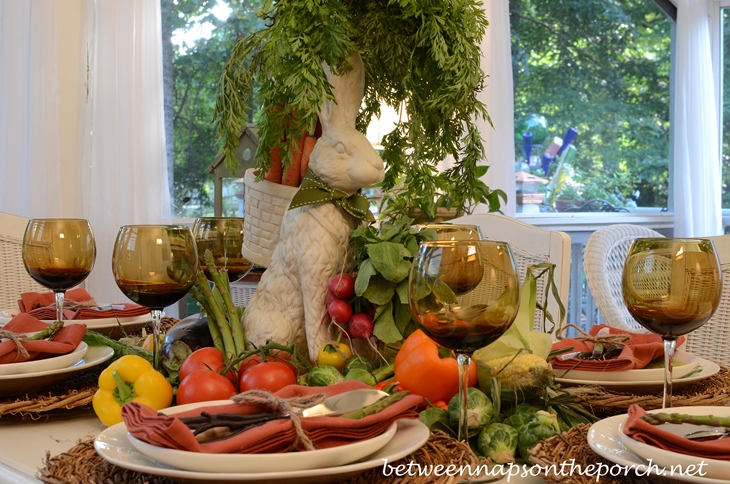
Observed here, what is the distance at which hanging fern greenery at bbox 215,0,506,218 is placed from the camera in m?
0.92

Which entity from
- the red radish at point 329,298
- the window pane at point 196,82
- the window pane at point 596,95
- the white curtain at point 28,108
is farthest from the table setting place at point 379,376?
the window pane at point 596,95

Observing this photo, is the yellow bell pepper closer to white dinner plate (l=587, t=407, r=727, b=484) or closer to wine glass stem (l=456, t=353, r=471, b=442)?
wine glass stem (l=456, t=353, r=471, b=442)

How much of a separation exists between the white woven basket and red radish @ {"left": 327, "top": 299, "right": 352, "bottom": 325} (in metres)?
0.16

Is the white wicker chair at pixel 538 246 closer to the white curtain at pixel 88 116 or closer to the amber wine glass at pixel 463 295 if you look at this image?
the amber wine glass at pixel 463 295

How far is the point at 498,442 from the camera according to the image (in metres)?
0.70

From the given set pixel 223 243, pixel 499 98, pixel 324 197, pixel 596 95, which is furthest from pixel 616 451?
pixel 596 95

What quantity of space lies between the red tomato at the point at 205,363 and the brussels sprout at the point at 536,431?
342 mm

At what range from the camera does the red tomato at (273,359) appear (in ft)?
2.88

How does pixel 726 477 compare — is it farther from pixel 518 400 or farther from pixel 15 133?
pixel 15 133

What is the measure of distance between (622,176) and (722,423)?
447 centimetres

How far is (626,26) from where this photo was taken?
15.8ft

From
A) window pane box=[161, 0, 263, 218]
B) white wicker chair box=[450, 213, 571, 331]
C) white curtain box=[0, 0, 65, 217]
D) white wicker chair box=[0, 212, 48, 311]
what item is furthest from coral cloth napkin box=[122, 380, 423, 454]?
window pane box=[161, 0, 263, 218]

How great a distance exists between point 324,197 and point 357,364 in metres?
0.21

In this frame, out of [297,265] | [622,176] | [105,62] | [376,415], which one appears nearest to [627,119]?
[622,176]
